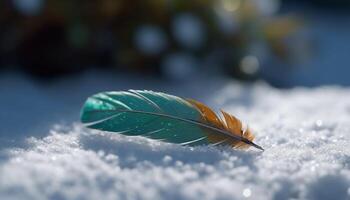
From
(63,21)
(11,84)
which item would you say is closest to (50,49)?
(63,21)

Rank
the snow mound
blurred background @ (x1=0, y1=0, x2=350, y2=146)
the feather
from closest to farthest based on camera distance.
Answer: the snow mound
the feather
blurred background @ (x1=0, y1=0, x2=350, y2=146)

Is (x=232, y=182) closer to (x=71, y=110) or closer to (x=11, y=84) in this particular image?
(x=71, y=110)

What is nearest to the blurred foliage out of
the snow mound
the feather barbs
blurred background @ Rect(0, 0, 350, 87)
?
blurred background @ Rect(0, 0, 350, 87)

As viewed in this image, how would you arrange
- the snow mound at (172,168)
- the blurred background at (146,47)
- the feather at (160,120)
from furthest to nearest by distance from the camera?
the blurred background at (146,47) < the feather at (160,120) < the snow mound at (172,168)

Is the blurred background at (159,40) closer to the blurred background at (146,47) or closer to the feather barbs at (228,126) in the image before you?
the blurred background at (146,47)

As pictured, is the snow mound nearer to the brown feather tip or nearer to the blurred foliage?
the brown feather tip

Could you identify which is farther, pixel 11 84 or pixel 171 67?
pixel 171 67

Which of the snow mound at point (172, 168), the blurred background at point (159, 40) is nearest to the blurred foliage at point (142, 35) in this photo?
the blurred background at point (159, 40)
